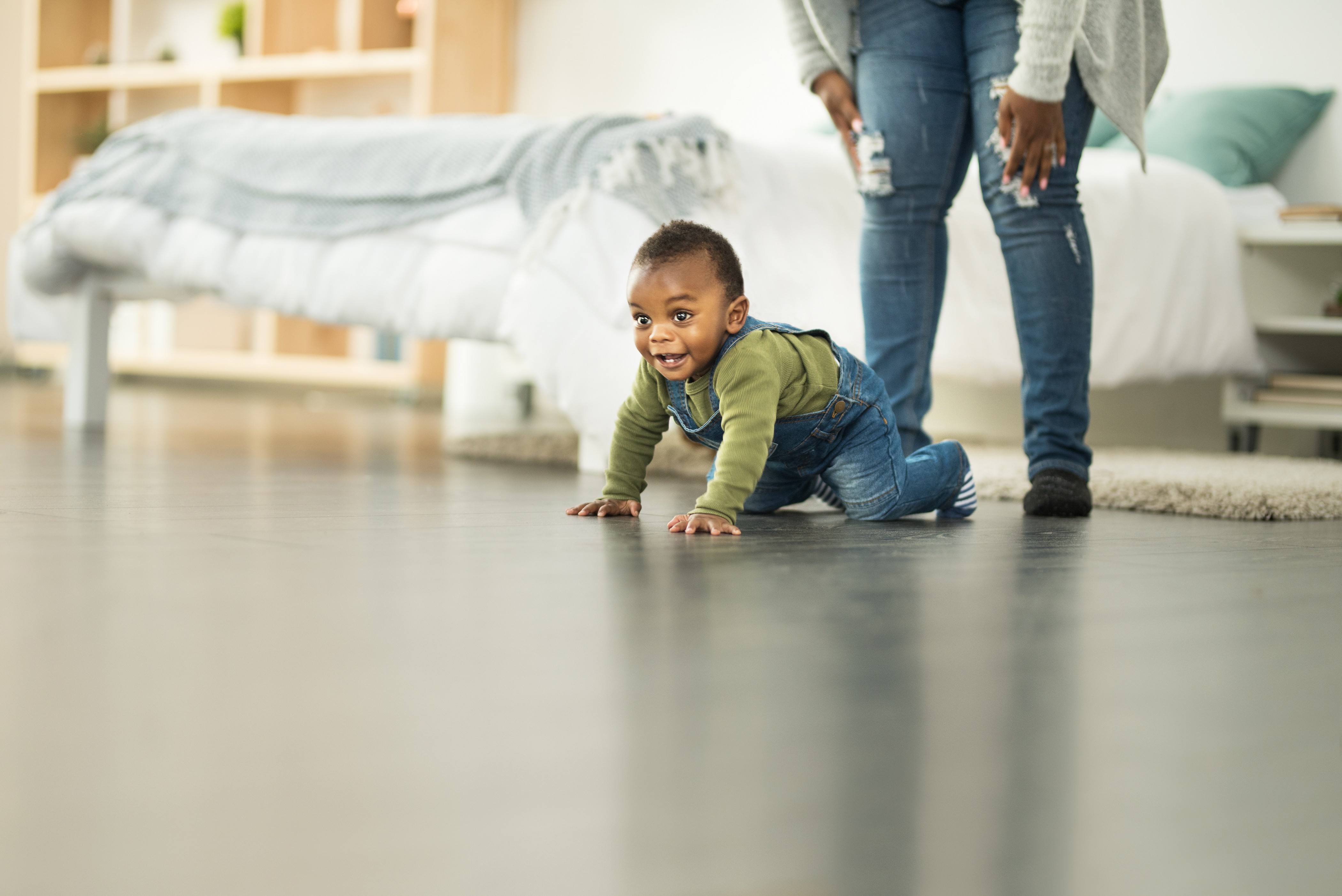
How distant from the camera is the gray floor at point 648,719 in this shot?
1.40 feet

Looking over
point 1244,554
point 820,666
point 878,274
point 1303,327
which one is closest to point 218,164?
point 878,274

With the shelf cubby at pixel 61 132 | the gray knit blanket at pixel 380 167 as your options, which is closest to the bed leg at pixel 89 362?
the gray knit blanket at pixel 380 167

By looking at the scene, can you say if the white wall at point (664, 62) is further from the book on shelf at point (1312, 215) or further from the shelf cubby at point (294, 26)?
the book on shelf at point (1312, 215)

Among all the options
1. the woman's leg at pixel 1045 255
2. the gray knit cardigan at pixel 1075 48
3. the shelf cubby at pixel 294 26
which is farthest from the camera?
the shelf cubby at pixel 294 26

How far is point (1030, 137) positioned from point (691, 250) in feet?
1.45

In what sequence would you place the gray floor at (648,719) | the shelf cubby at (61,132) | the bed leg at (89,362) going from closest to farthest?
the gray floor at (648,719)
the bed leg at (89,362)
the shelf cubby at (61,132)

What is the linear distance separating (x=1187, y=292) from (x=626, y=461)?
1643 mm

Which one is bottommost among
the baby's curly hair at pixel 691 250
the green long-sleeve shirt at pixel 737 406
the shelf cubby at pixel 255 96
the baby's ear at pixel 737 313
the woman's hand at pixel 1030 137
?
the green long-sleeve shirt at pixel 737 406

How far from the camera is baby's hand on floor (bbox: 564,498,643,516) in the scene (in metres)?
1.38

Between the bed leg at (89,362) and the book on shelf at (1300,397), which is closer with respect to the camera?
the bed leg at (89,362)

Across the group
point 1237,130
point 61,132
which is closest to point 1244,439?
point 1237,130

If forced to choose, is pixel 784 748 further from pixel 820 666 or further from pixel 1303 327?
pixel 1303 327

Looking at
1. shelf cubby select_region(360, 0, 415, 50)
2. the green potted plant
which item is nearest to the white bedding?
shelf cubby select_region(360, 0, 415, 50)

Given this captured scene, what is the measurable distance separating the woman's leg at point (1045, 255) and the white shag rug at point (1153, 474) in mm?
177
